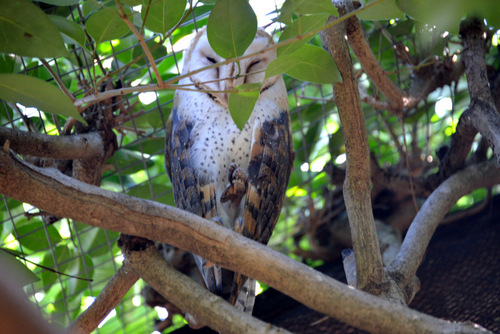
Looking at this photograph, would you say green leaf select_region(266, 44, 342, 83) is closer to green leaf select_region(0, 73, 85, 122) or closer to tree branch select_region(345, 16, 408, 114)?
tree branch select_region(345, 16, 408, 114)

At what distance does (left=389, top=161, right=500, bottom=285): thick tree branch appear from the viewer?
2.88ft

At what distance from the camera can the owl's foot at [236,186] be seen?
987mm

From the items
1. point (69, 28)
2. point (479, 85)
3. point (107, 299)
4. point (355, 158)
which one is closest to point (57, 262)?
point (107, 299)

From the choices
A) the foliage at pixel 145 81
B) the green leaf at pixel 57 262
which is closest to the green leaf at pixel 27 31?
the foliage at pixel 145 81

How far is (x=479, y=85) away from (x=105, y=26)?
0.72m

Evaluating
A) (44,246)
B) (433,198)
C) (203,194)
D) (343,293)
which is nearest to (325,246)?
(433,198)

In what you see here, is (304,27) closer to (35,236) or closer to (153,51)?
(153,51)

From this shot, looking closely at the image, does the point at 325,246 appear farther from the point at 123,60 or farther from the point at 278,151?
the point at 123,60

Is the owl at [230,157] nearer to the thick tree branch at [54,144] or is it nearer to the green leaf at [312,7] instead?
the thick tree branch at [54,144]

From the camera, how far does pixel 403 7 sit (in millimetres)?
750

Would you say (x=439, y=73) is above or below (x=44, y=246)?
above

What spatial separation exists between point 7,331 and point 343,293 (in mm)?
403

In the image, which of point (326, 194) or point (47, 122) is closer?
point (47, 122)

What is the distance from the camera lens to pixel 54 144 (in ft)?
3.00
